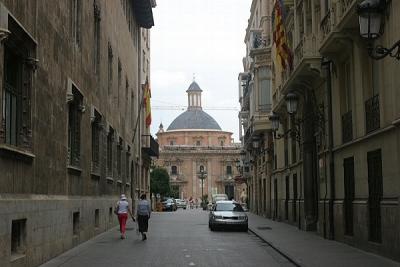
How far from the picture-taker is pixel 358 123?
1888 cm

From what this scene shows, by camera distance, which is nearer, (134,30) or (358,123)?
(358,123)

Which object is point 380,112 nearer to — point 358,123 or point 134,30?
point 358,123

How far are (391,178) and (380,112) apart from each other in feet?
6.31

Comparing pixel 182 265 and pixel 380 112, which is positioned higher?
pixel 380 112

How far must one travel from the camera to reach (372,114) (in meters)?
17.7

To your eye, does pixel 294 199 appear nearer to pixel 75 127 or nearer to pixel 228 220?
pixel 228 220

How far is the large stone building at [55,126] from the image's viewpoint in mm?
13422

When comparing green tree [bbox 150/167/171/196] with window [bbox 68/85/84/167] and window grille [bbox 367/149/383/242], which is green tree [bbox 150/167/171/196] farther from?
window grille [bbox 367/149/383/242]

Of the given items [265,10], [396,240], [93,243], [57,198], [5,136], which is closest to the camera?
[5,136]

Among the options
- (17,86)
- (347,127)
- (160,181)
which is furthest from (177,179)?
(17,86)

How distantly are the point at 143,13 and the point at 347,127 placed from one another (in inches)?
1254

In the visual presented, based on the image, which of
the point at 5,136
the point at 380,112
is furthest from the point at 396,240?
the point at 5,136

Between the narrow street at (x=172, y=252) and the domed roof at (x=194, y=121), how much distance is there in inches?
4624

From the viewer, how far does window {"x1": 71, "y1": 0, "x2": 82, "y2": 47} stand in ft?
70.2
